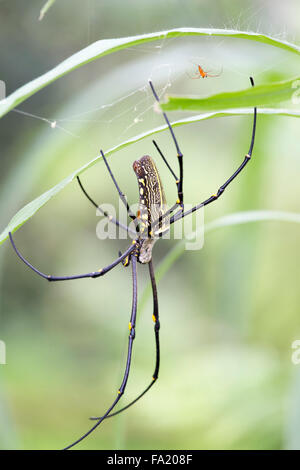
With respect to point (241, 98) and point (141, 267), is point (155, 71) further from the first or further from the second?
point (141, 267)

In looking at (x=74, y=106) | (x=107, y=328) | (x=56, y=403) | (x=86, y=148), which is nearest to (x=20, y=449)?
(x=56, y=403)

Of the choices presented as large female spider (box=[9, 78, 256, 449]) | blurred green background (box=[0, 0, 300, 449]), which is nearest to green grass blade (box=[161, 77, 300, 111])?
large female spider (box=[9, 78, 256, 449])

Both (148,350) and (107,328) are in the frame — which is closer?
(148,350)

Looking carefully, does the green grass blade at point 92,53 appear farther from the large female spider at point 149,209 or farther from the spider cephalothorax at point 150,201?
the spider cephalothorax at point 150,201

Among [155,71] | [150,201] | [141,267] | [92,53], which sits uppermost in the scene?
[155,71]

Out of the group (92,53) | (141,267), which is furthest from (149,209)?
(141,267)

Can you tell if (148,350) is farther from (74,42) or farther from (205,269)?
(74,42)

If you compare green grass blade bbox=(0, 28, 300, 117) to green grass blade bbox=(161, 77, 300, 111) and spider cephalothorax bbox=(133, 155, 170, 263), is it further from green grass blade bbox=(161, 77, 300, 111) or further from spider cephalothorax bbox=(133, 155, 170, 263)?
spider cephalothorax bbox=(133, 155, 170, 263)
